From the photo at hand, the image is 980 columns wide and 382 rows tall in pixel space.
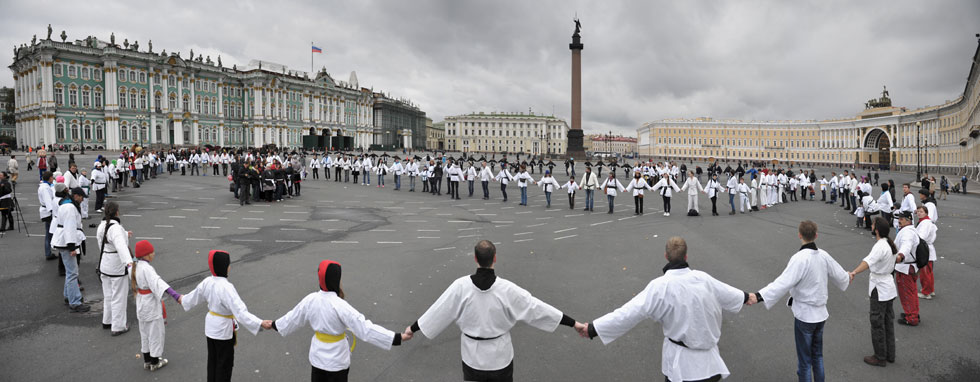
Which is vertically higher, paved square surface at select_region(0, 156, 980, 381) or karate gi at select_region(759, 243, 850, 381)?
karate gi at select_region(759, 243, 850, 381)

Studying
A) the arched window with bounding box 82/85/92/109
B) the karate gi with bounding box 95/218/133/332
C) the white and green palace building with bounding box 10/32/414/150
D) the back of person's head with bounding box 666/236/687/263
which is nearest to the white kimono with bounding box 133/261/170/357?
the karate gi with bounding box 95/218/133/332

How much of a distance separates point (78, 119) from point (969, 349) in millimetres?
82129

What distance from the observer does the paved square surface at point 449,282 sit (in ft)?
19.4

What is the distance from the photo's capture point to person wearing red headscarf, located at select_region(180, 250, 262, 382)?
4.82 m

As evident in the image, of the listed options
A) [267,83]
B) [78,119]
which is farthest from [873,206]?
[267,83]

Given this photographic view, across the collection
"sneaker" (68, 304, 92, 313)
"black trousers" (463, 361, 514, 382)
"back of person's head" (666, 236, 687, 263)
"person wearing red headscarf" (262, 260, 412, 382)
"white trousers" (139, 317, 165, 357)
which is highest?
"back of person's head" (666, 236, 687, 263)

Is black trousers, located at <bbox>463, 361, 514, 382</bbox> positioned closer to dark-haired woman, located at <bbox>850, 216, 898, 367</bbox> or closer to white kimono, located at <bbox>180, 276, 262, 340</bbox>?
white kimono, located at <bbox>180, 276, 262, 340</bbox>

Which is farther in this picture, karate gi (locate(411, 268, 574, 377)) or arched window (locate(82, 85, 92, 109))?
arched window (locate(82, 85, 92, 109))

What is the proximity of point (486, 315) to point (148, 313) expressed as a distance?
435cm

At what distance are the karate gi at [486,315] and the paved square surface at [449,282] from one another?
1.70m

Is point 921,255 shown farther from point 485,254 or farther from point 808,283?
point 485,254

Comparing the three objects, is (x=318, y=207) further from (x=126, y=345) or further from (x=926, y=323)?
(x=926, y=323)

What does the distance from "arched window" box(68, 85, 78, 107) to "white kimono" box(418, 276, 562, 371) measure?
3129 inches

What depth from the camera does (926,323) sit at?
23.9 feet
